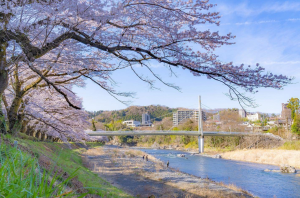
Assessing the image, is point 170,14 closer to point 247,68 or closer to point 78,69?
point 247,68

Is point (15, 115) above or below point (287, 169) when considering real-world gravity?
above

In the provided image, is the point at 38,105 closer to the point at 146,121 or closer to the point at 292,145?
the point at 292,145

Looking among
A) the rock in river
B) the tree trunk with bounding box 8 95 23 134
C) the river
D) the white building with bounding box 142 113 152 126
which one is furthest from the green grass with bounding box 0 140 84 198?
the white building with bounding box 142 113 152 126

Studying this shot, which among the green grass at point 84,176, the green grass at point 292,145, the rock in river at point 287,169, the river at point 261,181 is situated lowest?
the river at point 261,181

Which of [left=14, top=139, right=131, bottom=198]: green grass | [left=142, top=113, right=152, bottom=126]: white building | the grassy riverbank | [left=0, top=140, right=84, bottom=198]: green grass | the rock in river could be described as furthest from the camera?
[left=142, top=113, right=152, bottom=126]: white building

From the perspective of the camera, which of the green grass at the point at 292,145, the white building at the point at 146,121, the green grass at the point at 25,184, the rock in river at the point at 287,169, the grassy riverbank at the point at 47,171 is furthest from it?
the white building at the point at 146,121

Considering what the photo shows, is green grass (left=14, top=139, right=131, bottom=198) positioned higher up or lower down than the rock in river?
higher up

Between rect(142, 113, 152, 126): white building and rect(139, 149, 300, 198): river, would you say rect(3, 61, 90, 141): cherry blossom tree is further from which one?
rect(142, 113, 152, 126): white building

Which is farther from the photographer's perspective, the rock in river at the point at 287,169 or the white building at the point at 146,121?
the white building at the point at 146,121

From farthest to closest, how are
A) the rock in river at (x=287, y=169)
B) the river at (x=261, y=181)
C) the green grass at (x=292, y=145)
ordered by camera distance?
the green grass at (x=292, y=145), the rock in river at (x=287, y=169), the river at (x=261, y=181)

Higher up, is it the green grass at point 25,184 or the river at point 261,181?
the green grass at point 25,184

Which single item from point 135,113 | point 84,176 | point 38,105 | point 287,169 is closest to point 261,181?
point 287,169

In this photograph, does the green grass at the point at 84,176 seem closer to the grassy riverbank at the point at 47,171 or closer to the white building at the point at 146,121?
the grassy riverbank at the point at 47,171

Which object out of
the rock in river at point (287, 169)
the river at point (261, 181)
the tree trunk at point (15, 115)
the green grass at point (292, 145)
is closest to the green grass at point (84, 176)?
the tree trunk at point (15, 115)
